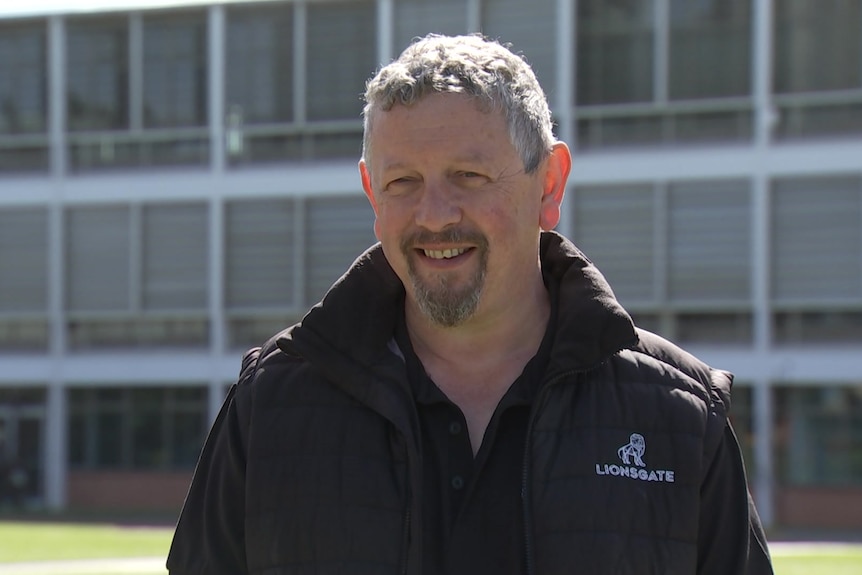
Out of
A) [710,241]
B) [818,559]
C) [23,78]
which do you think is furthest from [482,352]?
[23,78]

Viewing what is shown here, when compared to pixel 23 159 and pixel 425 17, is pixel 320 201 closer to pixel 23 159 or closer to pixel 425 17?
pixel 425 17

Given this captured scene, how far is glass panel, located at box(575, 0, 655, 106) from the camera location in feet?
92.4

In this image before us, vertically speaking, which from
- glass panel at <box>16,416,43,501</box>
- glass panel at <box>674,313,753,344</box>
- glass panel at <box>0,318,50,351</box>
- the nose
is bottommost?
glass panel at <box>16,416,43,501</box>

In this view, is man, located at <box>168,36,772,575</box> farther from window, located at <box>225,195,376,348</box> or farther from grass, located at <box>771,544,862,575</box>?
window, located at <box>225,195,376,348</box>

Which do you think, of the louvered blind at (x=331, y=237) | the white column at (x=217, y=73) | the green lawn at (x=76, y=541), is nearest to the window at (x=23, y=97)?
the white column at (x=217, y=73)

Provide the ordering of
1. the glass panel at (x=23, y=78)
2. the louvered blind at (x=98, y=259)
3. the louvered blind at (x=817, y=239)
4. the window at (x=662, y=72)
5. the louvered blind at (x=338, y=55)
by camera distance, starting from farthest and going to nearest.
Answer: the glass panel at (x=23, y=78) < the louvered blind at (x=98, y=259) < the louvered blind at (x=338, y=55) < the window at (x=662, y=72) < the louvered blind at (x=817, y=239)

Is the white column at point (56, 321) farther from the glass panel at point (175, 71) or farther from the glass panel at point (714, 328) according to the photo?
the glass panel at point (714, 328)

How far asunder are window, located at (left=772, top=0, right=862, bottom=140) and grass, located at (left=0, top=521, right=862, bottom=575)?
9.09m

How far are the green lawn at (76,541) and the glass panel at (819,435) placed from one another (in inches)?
484

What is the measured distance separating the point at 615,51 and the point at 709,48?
1962mm

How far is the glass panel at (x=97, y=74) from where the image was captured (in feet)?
104

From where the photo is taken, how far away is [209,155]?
31.2 metres

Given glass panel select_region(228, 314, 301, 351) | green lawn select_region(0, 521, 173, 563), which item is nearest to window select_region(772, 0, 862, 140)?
glass panel select_region(228, 314, 301, 351)

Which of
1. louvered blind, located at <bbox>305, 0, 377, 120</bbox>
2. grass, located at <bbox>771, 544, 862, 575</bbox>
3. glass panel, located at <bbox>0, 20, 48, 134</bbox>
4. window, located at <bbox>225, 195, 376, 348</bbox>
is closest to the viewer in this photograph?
grass, located at <bbox>771, 544, 862, 575</bbox>
